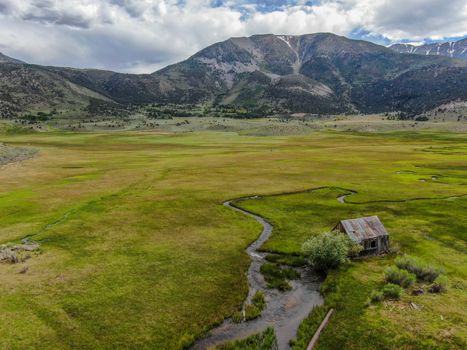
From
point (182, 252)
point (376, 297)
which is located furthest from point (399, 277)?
point (182, 252)

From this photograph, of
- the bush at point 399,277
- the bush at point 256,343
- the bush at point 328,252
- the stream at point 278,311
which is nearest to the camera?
the bush at point 256,343

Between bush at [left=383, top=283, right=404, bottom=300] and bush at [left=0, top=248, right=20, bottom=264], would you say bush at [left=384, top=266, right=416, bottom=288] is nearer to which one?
bush at [left=383, top=283, right=404, bottom=300]

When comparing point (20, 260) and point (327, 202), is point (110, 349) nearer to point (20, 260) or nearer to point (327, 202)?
point (20, 260)

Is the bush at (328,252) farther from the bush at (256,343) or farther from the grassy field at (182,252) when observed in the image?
the bush at (256,343)

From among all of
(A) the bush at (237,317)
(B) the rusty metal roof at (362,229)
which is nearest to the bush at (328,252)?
(B) the rusty metal roof at (362,229)

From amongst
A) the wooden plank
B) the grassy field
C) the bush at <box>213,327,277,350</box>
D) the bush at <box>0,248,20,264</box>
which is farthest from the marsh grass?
the bush at <box>0,248,20,264</box>

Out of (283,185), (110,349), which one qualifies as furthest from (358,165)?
(110,349)
